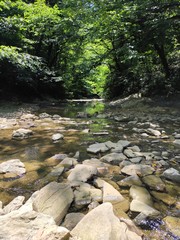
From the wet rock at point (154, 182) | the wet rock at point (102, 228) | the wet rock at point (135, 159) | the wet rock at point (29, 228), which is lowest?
the wet rock at point (154, 182)

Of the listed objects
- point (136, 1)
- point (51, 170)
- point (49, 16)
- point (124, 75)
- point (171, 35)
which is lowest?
point (51, 170)

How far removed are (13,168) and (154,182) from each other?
2162 millimetres

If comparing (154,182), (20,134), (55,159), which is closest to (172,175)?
(154,182)

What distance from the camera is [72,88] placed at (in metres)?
25.6

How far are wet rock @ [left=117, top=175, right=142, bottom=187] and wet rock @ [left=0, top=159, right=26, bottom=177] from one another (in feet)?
4.96

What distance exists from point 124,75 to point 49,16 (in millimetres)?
6374

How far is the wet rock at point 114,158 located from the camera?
3.96m

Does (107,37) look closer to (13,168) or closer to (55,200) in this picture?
(13,168)

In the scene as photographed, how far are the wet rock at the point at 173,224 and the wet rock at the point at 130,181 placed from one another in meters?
0.79

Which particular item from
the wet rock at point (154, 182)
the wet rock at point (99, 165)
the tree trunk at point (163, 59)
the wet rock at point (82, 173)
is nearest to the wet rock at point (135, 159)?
the wet rock at point (99, 165)

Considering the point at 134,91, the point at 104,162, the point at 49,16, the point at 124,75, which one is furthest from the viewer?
the point at 124,75

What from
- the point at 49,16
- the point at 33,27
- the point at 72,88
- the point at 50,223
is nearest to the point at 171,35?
the point at 49,16

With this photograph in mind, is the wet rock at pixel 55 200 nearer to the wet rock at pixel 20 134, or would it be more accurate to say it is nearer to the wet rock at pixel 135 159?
the wet rock at pixel 135 159

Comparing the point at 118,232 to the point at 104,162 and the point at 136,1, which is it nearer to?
the point at 104,162
